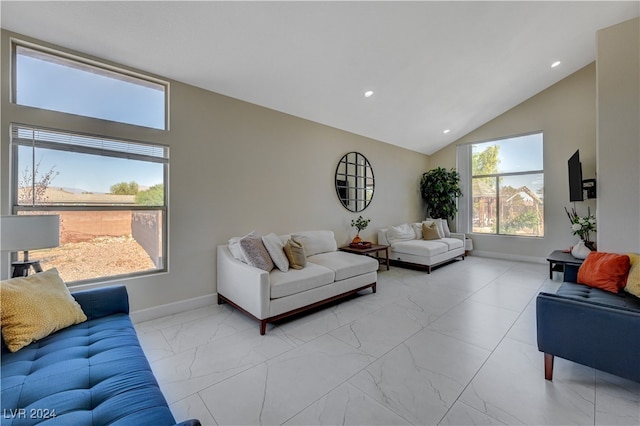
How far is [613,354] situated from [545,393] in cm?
48

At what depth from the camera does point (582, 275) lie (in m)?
2.60

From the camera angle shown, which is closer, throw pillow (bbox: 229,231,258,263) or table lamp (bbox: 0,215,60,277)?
table lamp (bbox: 0,215,60,277)

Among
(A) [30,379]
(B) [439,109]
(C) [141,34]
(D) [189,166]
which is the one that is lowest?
(A) [30,379]

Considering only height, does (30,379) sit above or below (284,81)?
below

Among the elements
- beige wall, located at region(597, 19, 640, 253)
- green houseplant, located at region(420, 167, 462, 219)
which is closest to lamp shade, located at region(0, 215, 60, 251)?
beige wall, located at region(597, 19, 640, 253)

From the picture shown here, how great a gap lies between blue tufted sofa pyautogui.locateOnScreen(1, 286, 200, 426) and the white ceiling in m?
2.47

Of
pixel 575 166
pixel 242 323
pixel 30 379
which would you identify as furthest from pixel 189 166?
pixel 575 166

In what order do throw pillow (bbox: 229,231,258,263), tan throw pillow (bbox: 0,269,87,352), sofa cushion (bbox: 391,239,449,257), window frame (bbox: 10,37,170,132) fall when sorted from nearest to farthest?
tan throw pillow (bbox: 0,269,87,352), window frame (bbox: 10,37,170,132), throw pillow (bbox: 229,231,258,263), sofa cushion (bbox: 391,239,449,257)

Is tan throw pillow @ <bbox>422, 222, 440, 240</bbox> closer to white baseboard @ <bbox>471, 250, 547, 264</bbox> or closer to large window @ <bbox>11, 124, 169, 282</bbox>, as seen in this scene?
white baseboard @ <bbox>471, 250, 547, 264</bbox>

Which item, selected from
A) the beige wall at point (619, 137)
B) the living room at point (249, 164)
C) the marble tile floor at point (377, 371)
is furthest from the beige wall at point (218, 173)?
the beige wall at point (619, 137)

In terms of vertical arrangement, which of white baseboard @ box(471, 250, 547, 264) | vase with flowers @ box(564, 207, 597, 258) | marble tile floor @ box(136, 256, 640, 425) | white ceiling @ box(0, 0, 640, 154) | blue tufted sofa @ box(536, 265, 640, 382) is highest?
white ceiling @ box(0, 0, 640, 154)

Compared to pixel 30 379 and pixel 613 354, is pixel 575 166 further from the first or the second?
pixel 30 379

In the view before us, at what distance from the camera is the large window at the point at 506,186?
5.66 meters

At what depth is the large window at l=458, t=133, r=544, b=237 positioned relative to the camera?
566 centimetres
